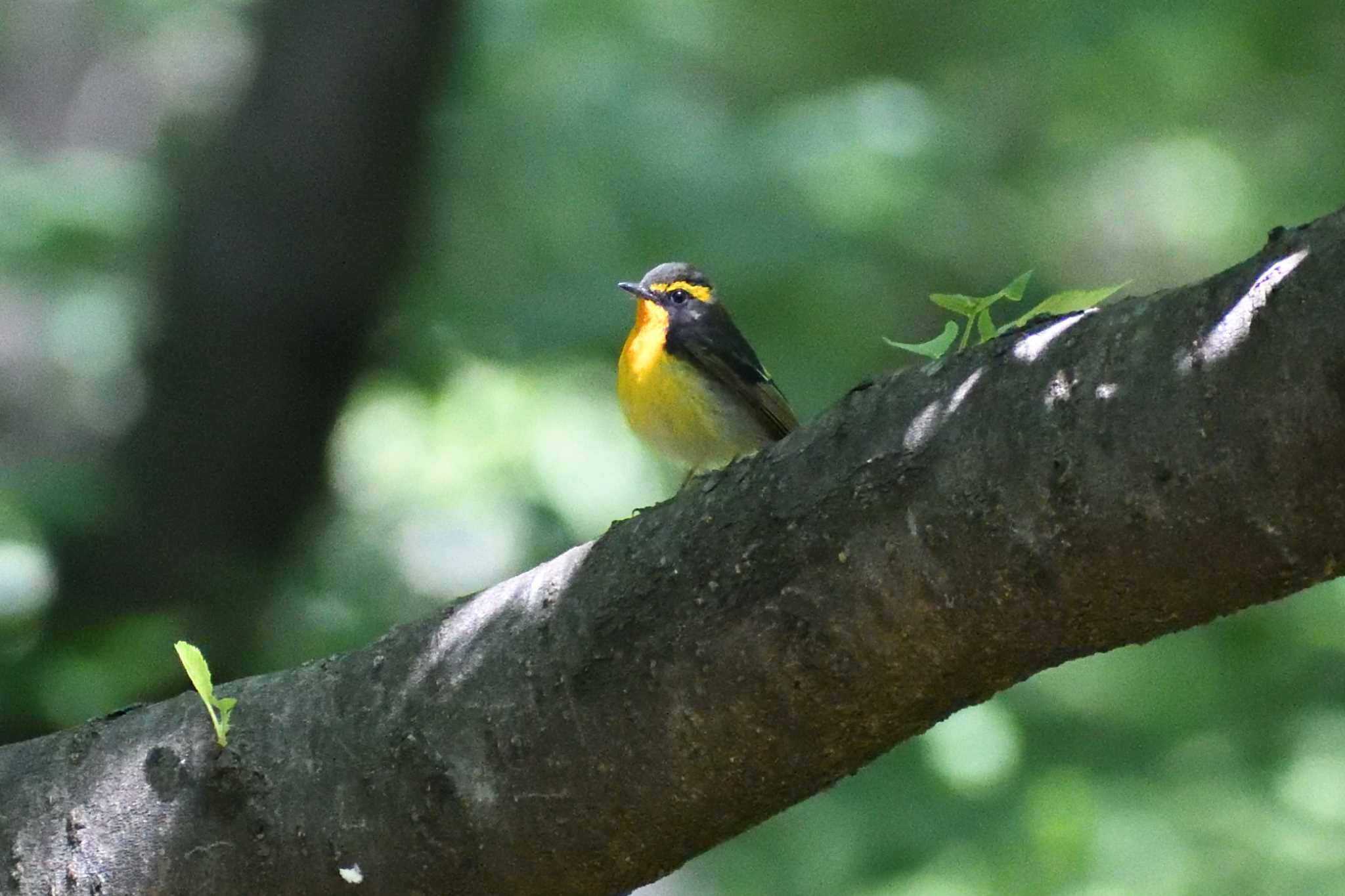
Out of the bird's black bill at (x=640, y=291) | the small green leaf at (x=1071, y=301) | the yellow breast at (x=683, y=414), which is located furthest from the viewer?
the bird's black bill at (x=640, y=291)

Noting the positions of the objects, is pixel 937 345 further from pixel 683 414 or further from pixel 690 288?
pixel 690 288

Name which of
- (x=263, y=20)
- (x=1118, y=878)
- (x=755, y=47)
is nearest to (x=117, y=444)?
(x=263, y=20)

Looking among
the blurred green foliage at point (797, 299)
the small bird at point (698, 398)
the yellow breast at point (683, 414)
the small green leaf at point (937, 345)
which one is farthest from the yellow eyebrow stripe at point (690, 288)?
the small green leaf at point (937, 345)

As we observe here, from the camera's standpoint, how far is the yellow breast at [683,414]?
5.57 metres

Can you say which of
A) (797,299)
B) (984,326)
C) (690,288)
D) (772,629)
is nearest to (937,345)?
(984,326)

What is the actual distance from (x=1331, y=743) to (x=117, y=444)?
16.7 ft

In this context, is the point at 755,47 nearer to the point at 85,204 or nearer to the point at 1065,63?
the point at 1065,63

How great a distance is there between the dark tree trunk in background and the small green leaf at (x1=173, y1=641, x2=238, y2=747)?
3888mm

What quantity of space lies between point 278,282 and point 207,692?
15.1 ft

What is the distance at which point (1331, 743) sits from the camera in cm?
519

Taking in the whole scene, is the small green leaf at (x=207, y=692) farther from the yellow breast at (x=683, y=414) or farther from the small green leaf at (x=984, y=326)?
the yellow breast at (x=683, y=414)

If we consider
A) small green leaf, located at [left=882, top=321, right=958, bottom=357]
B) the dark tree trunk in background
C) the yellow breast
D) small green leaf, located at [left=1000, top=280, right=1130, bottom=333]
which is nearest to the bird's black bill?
the yellow breast

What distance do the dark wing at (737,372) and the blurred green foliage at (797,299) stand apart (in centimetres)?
104

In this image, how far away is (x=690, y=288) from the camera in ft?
20.4
